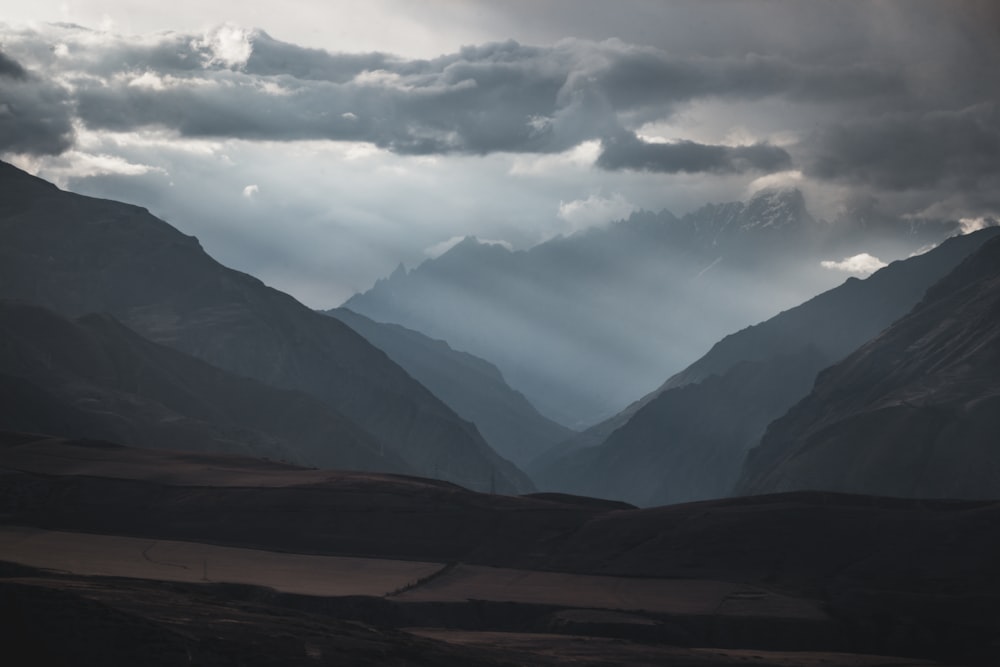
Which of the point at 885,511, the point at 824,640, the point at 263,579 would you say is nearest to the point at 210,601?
the point at 263,579

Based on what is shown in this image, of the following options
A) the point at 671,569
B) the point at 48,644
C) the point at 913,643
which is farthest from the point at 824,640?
the point at 48,644

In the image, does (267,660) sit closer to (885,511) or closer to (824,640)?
(824,640)

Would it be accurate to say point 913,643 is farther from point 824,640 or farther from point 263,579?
point 263,579

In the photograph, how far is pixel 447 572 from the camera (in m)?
113

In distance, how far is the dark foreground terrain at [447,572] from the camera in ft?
217

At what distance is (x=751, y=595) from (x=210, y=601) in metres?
47.4

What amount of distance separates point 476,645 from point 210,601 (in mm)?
15847

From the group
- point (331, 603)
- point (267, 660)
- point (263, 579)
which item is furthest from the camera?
point (263, 579)

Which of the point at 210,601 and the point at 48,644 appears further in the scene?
the point at 210,601

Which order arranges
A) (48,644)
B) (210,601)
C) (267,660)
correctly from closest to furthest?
(48,644)
(267,660)
(210,601)

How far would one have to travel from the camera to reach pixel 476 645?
255 feet

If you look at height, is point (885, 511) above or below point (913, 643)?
above

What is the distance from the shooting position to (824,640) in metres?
93.6

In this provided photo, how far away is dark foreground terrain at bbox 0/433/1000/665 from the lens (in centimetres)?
6600
